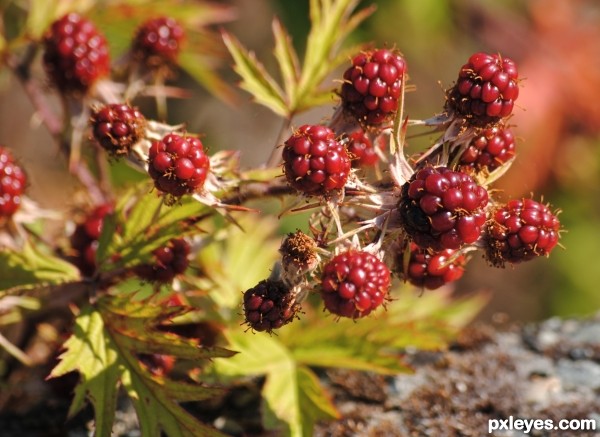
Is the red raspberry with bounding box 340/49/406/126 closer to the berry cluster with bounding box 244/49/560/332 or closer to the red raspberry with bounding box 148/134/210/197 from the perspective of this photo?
the berry cluster with bounding box 244/49/560/332

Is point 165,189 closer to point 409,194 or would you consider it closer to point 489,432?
point 409,194

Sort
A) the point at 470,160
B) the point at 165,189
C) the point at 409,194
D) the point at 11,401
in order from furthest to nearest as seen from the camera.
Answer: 1. the point at 11,401
2. the point at 470,160
3. the point at 165,189
4. the point at 409,194

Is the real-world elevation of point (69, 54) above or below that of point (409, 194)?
above

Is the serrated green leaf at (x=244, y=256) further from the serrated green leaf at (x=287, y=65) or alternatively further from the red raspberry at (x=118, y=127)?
the red raspberry at (x=118, y=127)

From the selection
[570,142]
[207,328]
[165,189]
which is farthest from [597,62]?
[165,189]

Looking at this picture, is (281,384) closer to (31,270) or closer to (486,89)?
(31,270)

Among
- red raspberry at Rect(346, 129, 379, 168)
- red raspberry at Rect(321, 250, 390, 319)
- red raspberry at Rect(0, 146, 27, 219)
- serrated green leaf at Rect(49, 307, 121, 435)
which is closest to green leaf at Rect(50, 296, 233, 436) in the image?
serrated green leaf at Rect(49, 307, 121, 435)

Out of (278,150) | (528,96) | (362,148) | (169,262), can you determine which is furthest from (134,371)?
(528,96)

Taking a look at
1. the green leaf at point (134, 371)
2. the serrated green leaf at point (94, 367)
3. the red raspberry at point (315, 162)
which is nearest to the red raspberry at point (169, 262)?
the green leaf at point (134, 371)
